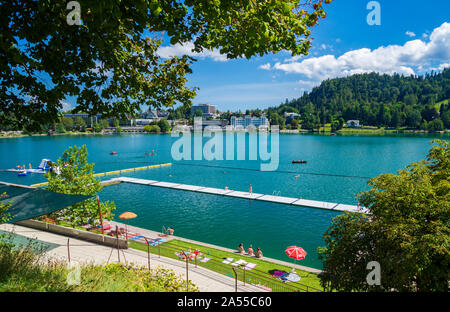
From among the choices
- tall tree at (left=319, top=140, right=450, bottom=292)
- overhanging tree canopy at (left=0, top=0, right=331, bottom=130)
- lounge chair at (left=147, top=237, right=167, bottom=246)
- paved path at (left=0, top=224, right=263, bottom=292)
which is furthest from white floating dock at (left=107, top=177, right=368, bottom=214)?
overhanging tree canopy at (left=0, top=0, right=331, bottom=130)

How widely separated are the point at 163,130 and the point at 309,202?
17174 centimetres

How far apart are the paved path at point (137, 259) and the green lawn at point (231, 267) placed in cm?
120

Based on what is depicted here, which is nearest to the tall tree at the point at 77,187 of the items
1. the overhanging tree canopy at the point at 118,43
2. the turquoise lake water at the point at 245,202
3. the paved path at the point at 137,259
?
the paved path at the point at 137,259

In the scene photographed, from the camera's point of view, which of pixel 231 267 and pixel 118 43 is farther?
pixel 231 267

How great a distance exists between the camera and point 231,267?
14.4 metres

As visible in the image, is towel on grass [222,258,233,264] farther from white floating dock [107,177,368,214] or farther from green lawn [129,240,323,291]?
white floating dock [107,177,368,214]

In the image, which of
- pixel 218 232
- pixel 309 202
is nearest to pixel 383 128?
pixel 309 202

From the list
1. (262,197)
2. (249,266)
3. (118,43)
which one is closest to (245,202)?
(262,197)

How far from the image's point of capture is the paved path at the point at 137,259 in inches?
438

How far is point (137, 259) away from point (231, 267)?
4730mm

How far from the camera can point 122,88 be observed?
6.94 metres

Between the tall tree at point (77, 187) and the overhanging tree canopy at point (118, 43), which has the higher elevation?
the overhanging tree canopy at point (118, 43)

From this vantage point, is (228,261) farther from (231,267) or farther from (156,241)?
(156,241)

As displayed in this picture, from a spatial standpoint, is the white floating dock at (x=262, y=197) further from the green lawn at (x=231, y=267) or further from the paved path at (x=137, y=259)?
the paved path at (x=137, y=259)
